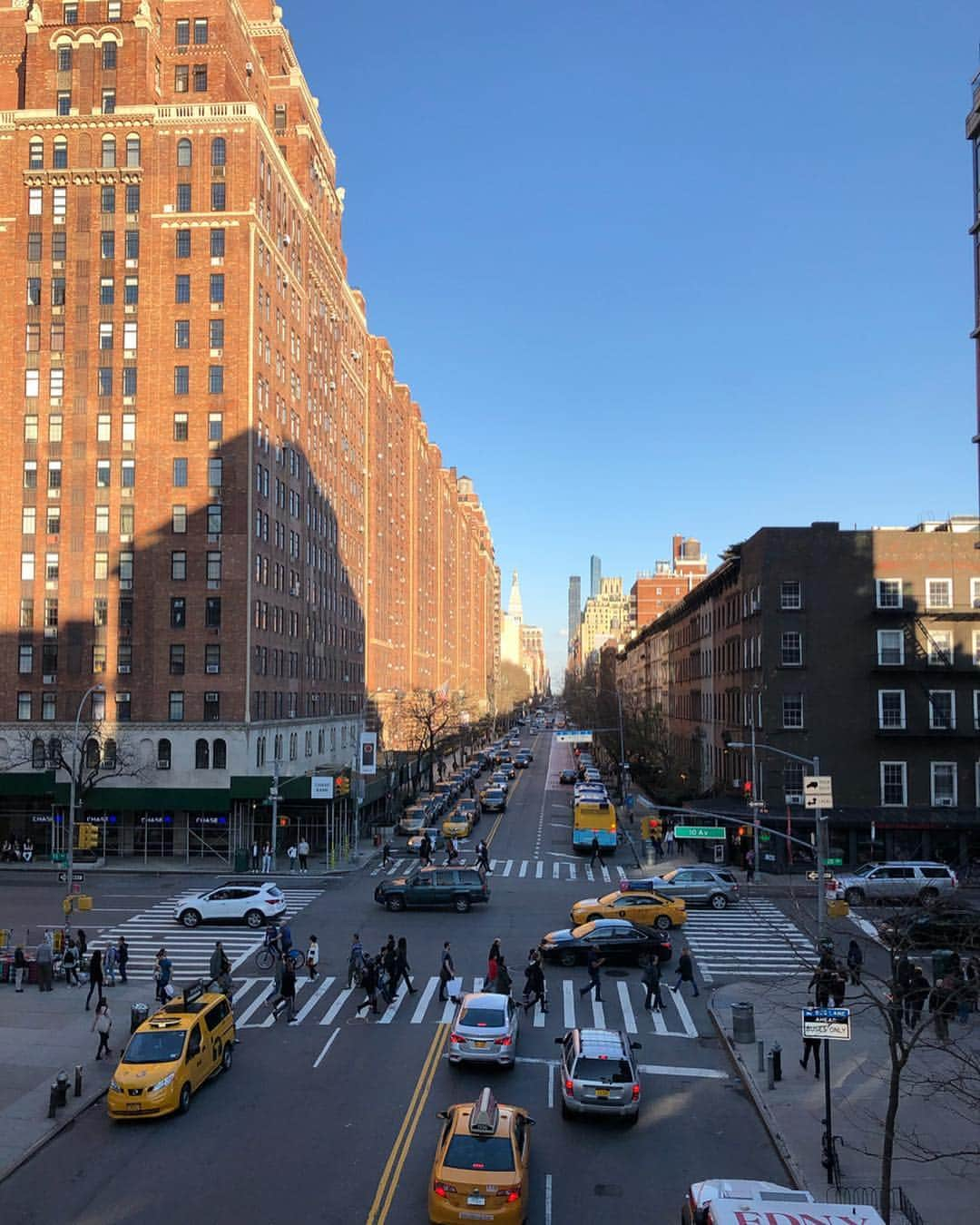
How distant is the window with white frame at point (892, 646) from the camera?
55469 mm

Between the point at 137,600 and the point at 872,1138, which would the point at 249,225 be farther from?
the point at 872,1138

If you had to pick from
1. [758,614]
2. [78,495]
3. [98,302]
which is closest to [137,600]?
[78,495]

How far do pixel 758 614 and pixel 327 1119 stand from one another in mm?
42209

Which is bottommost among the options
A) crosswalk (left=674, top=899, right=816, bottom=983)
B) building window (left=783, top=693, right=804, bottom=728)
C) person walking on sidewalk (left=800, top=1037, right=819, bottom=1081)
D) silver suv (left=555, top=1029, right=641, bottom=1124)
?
crosswalk (left=674, top=899, right=816, bottom=983)

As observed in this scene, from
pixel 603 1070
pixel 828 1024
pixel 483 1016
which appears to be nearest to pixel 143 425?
pixel 483 1016

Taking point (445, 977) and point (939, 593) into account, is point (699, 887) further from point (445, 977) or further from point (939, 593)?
point (939, 593)

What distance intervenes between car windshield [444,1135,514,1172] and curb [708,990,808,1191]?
509 centimetres

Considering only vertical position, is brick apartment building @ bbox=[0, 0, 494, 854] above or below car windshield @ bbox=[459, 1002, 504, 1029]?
above

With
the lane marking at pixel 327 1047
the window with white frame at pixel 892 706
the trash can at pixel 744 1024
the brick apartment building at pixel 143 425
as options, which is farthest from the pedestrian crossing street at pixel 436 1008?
the window with white frame at pixel 892 706

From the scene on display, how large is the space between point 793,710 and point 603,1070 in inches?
1511

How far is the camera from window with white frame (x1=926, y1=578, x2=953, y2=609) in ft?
182

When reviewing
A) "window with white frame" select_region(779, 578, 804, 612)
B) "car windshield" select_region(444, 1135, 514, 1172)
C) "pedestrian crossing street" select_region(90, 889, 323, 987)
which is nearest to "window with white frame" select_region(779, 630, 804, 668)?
"window with white frame" select_region(779, 578, 804, 612)

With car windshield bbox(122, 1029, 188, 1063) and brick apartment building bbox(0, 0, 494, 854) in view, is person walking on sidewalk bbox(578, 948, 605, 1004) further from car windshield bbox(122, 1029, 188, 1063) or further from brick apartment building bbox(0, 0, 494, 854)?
brick apartment building bbox(0, 0, 494, 854)

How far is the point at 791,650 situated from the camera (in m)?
56.0
